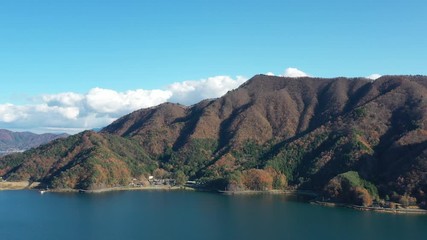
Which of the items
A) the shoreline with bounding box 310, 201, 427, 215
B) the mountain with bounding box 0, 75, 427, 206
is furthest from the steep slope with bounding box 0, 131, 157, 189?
the shoreline with bounding box 310, 201, 427, 215

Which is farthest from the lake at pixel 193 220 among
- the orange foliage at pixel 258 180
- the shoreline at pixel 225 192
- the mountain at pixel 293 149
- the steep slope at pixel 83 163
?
the steep slope at pixel 83 163

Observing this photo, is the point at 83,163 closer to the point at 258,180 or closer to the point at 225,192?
the point at 225,192

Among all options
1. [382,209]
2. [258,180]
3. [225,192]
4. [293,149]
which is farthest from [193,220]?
[293,149]

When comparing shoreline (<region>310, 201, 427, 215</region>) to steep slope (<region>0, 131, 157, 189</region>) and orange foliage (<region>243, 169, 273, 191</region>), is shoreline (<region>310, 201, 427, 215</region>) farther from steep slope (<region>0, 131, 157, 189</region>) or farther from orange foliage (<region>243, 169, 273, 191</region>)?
steep slope (<region>0, 131, 157, 189</region>)

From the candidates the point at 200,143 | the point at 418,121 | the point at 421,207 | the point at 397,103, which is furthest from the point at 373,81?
the point at 421,207

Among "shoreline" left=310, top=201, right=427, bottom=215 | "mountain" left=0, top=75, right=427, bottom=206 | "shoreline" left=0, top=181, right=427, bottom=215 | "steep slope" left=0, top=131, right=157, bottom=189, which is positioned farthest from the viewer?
"steep slope" left=0, top=131, right=157, bottom=189

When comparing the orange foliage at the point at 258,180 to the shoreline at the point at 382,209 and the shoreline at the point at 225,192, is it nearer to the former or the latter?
the shoreline at the point at 225,192

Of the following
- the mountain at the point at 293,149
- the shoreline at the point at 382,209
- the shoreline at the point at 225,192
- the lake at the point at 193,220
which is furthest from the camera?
the mountain at the point at 293,149

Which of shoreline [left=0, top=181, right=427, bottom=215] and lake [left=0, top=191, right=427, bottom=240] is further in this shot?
shoreline [left=0, top=181, right=427, bottom=215]
